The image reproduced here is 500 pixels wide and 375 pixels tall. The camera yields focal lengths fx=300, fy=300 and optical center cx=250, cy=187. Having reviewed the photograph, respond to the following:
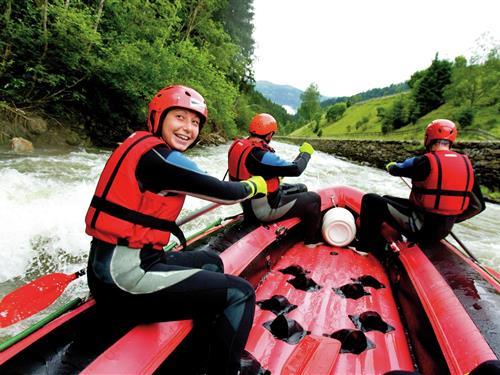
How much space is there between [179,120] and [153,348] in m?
1.22

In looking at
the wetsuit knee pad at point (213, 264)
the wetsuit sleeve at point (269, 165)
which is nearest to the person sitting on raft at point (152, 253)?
the wetsuit knee pad at point (213, 264)

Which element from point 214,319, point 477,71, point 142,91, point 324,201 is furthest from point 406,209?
point 477,71

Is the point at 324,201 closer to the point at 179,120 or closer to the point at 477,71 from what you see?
the point at 179,120

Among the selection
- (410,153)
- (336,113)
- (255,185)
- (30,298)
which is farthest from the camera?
(336,113)

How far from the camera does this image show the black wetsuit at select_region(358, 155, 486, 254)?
10.1 ft

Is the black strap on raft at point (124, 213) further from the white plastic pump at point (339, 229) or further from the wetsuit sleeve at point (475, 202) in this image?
the wetsuit sleeve at point (475, 202)

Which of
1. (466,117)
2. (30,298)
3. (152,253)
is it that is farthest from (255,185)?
(466,117)

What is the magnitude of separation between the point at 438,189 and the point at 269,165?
1.71 metres

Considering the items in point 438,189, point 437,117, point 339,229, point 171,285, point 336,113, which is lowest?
point 339,229

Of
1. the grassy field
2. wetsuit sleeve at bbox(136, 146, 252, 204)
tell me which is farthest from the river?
the grassy field

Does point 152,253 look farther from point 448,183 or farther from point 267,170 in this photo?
point 448,183

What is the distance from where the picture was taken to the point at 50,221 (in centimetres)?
498

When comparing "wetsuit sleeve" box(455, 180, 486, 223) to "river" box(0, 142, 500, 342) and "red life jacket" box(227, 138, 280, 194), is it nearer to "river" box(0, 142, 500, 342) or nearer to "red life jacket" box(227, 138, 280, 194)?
"red life jacket" box(227, 138, 280, 194)

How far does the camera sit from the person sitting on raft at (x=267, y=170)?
3.32m
